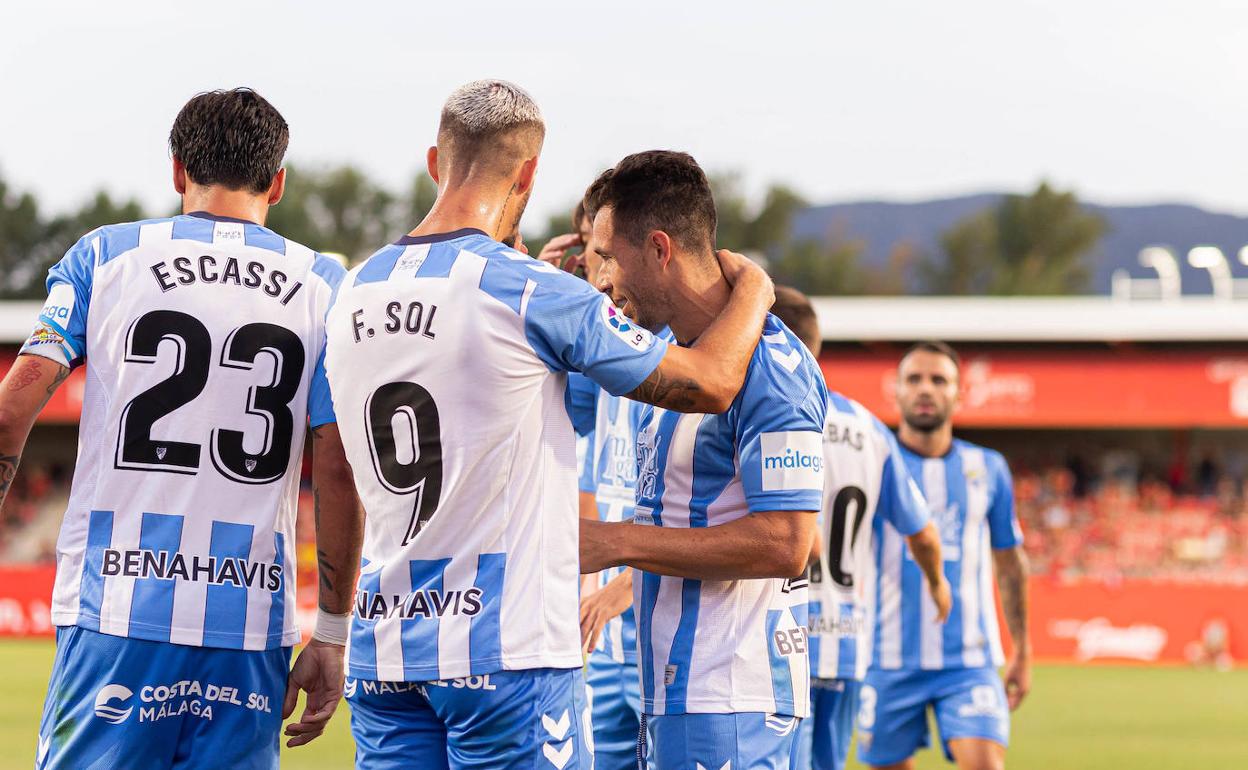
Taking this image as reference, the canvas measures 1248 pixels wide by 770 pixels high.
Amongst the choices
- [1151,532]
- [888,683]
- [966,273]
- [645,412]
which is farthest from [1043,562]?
[966,273]

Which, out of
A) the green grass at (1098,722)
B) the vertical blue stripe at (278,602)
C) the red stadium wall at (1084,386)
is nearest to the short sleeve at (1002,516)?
the green grass at (1098,722)

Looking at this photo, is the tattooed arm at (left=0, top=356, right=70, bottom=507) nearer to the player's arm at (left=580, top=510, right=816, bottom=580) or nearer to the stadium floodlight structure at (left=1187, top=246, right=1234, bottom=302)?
the player's arm at (left=580, top=510, right=816, bottom=580)

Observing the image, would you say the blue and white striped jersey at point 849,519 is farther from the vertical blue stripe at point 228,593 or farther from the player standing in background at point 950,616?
the vertical blue stripe at point 228,593

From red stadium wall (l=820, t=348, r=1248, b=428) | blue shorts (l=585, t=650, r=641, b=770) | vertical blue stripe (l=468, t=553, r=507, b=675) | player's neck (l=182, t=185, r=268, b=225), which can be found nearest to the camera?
vertical blue stripe (l=468, t=553, r=507, b=675)

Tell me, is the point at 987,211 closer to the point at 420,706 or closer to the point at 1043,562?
the point at 1043,562

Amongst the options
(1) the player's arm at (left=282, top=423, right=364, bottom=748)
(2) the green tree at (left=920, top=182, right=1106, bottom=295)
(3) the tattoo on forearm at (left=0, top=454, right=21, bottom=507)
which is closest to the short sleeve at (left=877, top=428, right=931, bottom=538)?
(1) the player's arm at (left=282, top=423, right=364, bottom=748)

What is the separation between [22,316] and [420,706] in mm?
29817

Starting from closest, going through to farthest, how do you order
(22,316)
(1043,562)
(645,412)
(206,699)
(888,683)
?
(206,699), (645,412), (888,683), (1043,562), (22,316)

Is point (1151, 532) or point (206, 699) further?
point (1151, 532)

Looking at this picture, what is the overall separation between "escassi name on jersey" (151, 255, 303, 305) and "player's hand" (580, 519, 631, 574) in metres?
1.02

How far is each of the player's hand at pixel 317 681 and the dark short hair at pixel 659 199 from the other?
4.35ft

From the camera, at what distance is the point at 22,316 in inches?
1195

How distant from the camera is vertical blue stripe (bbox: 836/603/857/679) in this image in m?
6.07

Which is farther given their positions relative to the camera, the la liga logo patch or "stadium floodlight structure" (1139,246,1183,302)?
"stadium floodlight structure" (1139,246,1183,302)
